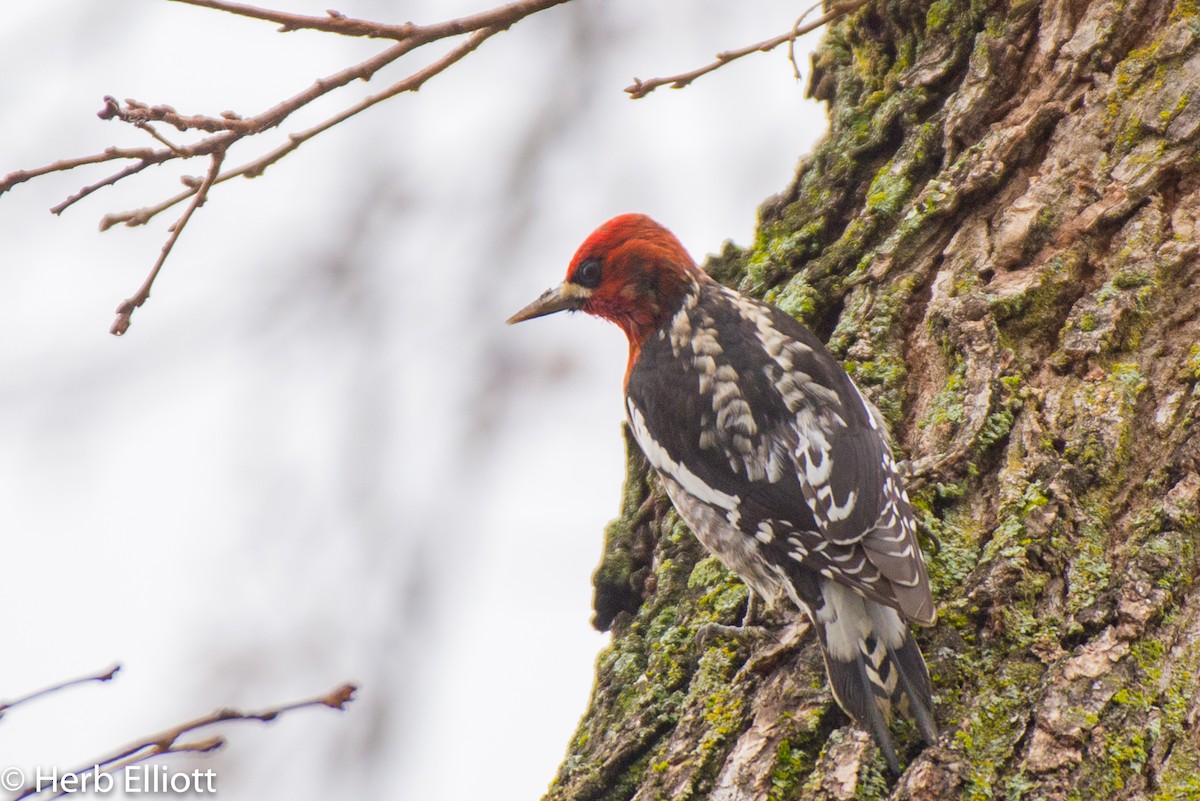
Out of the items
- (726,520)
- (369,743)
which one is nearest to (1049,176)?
(726,520)

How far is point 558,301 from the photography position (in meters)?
3.89

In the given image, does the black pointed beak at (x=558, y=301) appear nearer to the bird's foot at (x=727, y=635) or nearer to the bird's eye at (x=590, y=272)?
the bird's eye at (x=590, y=272)

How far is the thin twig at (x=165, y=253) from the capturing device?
2.12 m

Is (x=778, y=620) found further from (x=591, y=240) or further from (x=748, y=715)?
(x=591, y=240)

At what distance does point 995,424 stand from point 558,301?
69.0 inches

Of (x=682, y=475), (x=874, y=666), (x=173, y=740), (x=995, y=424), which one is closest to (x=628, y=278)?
(x=682, y=475)

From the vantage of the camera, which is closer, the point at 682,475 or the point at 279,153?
the point at 279,153

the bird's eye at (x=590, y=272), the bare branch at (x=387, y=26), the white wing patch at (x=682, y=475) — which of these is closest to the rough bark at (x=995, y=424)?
the white wing patch at (x=682, y=475)

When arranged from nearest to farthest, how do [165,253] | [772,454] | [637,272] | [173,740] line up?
[173,740] → [165,253] → [772,454] → [637,272]

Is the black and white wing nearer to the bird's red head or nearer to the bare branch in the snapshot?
the bird's red head

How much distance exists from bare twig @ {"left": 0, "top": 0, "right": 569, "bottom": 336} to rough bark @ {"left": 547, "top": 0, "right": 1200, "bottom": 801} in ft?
4.15

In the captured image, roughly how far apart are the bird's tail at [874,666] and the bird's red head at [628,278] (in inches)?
57.2

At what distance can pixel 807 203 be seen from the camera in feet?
11.4

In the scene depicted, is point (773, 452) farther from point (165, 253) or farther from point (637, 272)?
point (165, 253)
